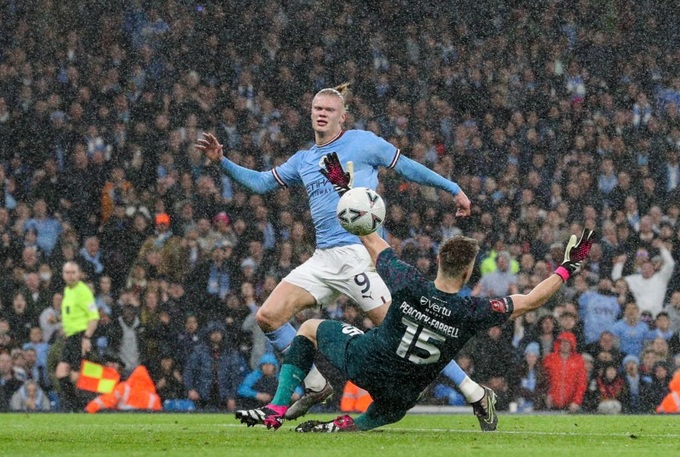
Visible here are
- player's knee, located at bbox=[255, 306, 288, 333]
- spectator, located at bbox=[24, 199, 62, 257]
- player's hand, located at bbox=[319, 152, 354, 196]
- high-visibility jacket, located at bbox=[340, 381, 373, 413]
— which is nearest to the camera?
player's hand, located at bbox=[319, 152, 354, 196]

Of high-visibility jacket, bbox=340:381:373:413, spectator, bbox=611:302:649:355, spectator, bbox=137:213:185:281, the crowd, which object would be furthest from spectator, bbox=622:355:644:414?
spectator, bbox=137:213:185:281

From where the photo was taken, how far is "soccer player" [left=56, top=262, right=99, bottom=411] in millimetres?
15469

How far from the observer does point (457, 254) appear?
8070mm

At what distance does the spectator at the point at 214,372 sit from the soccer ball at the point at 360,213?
7293mm

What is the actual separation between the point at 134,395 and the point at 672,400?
6.21 metres

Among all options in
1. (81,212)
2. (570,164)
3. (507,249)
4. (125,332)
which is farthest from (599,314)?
(81,212)

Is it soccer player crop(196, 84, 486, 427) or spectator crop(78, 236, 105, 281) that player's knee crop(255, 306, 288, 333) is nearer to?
soccer player crop(196, 84, 486, 427)

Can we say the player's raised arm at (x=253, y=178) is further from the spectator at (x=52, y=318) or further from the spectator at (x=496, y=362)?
the spectator at (x=52, y=318)

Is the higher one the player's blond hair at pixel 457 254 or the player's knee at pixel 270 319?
the player's blond hair at pixel 457 254

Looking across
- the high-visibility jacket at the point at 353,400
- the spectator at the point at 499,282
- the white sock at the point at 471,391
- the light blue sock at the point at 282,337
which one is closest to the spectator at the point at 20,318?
the high-visibility jacket at the point at 353,400

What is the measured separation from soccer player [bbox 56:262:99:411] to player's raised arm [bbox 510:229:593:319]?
8188 mm

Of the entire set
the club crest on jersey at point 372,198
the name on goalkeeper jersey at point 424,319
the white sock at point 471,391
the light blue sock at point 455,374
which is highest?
the club crest on jersey at point 372,198

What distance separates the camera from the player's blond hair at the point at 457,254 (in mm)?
8055

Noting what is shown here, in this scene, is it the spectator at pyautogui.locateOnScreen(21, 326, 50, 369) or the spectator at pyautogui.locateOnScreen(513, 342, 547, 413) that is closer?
the spectator at pyautogui.locateOnScreen(513, 342, 547, 413)
